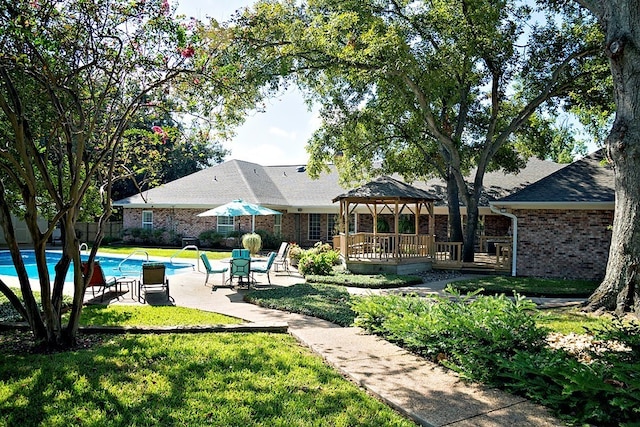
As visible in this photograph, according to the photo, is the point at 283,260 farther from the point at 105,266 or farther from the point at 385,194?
the point at 105,266

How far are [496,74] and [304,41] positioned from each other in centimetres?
715

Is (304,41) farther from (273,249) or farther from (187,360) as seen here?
(273,249)

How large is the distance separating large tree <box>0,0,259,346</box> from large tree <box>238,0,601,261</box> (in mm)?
4238

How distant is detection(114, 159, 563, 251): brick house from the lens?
80.3 ft

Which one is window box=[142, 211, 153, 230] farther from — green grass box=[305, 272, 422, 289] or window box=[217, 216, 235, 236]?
green grass box=[305, 272, 422, 289]

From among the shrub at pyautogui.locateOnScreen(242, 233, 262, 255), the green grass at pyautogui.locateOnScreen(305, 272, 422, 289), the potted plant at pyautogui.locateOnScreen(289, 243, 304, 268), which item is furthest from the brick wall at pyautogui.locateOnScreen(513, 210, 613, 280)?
the shrub at pyautogui.locateOnScreen(242, 233, 262, 255)

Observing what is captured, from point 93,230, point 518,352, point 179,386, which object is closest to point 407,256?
point 518,352

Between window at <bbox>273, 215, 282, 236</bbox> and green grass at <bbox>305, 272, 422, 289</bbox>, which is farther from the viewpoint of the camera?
window at <bbox>273, 215, 282, 236</bbox>

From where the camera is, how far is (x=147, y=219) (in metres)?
28.5

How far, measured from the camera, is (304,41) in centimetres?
1370

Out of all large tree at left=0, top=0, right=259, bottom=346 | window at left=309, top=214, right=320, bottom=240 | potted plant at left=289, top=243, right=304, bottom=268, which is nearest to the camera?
large tree at left=0, top=0, right=259, bottom=346

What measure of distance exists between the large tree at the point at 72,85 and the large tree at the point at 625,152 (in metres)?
7.57

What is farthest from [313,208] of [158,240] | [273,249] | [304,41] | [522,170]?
[304,41]

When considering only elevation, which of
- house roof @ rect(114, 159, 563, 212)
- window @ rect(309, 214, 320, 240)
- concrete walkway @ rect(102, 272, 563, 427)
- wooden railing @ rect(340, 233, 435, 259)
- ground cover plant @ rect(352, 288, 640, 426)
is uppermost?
house roof @ rect(114, 159, 563, 212)
